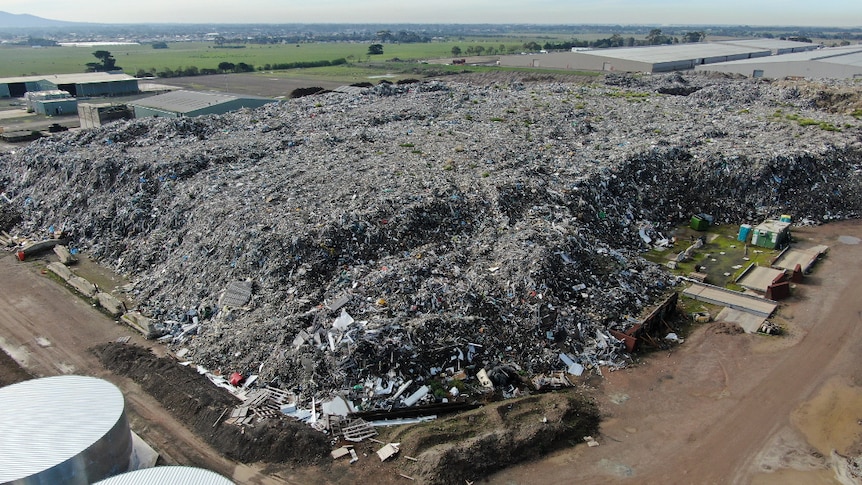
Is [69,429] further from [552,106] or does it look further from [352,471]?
[552,106]

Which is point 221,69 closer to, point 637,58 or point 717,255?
point 637,58

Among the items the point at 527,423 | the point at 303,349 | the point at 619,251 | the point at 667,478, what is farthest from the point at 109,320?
the point at 619,251

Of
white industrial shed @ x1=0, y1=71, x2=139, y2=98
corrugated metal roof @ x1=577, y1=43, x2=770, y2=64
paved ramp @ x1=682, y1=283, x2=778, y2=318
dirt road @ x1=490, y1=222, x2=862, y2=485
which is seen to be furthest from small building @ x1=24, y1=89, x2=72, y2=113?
corrugated metal roof @ x1=577, y1=43, x2=770, y2=64

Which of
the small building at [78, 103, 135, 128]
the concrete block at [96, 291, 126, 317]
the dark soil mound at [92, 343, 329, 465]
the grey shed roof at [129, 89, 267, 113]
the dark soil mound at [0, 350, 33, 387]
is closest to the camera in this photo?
the dark soil mound at [92, 343, 329, 465]

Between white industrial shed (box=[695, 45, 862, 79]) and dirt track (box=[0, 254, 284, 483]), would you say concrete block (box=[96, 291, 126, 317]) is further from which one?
white industrial shed (box=[695, 45, 862, 79])

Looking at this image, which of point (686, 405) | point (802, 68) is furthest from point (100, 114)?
point (802, 68)

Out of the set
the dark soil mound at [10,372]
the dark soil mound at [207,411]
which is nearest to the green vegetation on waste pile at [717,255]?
the dark soil mound at [207,411]
